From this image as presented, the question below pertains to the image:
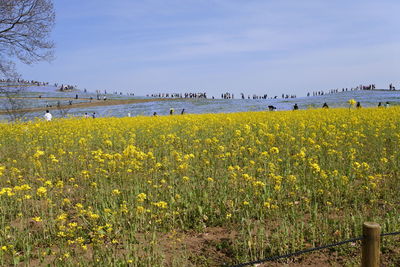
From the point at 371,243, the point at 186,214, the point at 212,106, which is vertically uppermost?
the point at 212,106

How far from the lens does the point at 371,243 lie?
120 inches

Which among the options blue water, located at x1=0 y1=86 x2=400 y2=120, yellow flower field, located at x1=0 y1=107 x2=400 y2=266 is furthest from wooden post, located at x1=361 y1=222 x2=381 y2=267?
blue water, located at x1=0 y1=86 x2=400 y2=120

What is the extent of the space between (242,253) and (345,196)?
281 cm

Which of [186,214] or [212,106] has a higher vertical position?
[212,106]

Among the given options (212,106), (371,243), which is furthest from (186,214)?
(212,106)

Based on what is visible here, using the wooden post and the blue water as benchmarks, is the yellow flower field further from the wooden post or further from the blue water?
the blue water

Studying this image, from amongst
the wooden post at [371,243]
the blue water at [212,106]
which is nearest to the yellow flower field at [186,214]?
the wooden post at [371,243]

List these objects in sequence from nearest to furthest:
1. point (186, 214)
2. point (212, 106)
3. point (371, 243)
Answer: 1. point (371, 243)
2. point (186, 214)
3. point (212, 106)

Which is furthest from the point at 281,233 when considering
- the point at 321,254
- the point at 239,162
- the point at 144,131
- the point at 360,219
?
the point at 144,131

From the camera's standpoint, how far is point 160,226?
5621 millimetres

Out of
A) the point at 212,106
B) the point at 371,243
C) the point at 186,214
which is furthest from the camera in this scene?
the point at 212,106

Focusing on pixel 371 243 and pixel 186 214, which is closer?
pixel 371 243

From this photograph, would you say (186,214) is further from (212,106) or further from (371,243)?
(212,106)

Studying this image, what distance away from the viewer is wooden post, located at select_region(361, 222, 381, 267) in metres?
3.01
